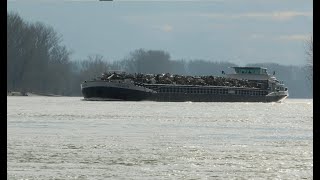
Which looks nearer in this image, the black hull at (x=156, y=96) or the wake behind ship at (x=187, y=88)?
the black hull at (x=156, y=96)

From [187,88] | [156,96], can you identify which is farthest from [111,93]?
[187,88]

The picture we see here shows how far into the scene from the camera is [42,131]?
148ft

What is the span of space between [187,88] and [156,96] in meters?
9.34

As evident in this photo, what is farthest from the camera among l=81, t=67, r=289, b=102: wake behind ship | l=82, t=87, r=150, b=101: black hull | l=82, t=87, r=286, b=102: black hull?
l=81, t=67, r=289, b=102: wake behind ship

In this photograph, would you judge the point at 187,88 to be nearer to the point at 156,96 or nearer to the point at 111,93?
the point at 156,96

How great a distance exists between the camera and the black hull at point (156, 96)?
142875 millimetres

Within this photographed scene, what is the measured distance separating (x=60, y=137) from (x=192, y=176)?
642 inches

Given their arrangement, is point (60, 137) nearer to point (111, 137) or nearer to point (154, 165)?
point (111, 137)

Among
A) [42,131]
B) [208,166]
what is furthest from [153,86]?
[208,166]

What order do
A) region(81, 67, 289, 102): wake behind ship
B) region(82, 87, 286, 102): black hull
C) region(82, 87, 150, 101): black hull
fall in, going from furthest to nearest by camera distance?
region(81, 67, 289, 102): wake behind ship
region(82, 87, 286, 102): black hull
region(82, 87, 150, 101): black hull

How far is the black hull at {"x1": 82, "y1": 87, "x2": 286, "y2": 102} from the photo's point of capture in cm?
14288

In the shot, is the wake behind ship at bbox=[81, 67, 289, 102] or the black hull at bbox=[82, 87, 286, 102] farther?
the wake behind ship at bbox=[81, 67, 289, 102]

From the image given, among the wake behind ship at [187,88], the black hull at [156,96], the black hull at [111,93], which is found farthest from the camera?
the wake behind ship at [187,88]

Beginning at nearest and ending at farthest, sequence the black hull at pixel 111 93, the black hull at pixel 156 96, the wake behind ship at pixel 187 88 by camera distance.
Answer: the black hull at pixel 111 93, the black hull at pixel 156 96, the wake behind ship at pixel 187 88
